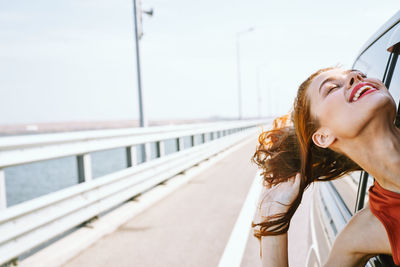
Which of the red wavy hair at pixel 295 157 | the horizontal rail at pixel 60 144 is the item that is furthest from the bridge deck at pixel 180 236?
the red wavy hair at pixel 295 157

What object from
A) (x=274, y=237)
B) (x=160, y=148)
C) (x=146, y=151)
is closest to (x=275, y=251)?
(x=274, y=237)

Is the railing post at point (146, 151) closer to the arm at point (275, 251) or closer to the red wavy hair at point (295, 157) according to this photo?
the red wavy hair at point (295, 157)

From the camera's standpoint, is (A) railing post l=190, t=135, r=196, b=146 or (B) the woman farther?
(A) railing post l=190, t=135, r=196, b=146

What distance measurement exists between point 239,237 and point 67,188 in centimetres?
213

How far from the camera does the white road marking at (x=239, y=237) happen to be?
4.21 m

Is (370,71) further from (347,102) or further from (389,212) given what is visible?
(389,212)

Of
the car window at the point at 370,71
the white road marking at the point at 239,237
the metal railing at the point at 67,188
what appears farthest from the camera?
the white road marking at the point at 239,237

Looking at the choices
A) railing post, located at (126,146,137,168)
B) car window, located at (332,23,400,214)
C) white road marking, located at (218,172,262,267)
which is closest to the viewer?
car window, located at (332,23,400,214)

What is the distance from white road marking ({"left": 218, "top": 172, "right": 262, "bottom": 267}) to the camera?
4207 millimetres

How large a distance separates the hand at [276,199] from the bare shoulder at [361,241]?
0.30 metres

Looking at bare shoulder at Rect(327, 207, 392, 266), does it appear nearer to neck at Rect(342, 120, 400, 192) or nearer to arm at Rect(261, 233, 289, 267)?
neck at Rect(342, 120, 400, 192)

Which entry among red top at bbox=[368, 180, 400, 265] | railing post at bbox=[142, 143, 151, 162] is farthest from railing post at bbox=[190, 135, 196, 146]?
red top at bbox=[368, 180, 400, 265]

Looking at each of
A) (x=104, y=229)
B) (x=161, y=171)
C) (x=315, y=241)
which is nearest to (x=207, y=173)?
(x=161, y=171)

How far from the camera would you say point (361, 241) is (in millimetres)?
1581
